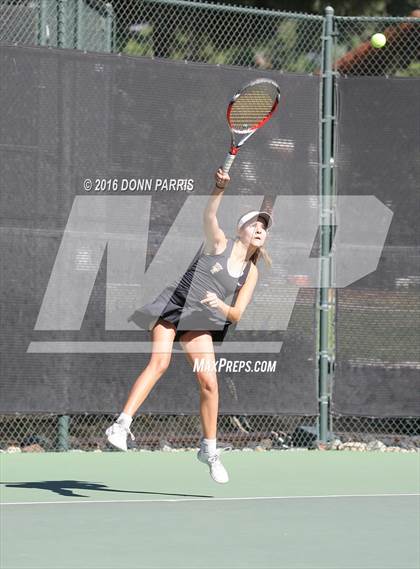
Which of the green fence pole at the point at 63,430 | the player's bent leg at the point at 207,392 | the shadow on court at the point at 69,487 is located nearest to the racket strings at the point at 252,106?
the player's bent leg at the point at 207,392

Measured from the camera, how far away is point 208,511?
20.5ft

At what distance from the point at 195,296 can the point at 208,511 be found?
130cm

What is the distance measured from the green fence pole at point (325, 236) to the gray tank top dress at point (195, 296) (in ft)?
6.99

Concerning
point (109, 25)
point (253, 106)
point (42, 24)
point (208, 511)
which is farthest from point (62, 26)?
point (208, 511)

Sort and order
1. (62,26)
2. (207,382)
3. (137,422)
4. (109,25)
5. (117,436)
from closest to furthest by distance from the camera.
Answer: (117,436) → (207,382) → (62,26) → (109,25) → (137,422)

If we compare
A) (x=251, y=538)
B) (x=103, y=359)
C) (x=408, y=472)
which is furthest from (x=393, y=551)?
(x=103, y=359)

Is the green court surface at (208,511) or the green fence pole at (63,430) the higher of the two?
the green fence pole at (63,430)

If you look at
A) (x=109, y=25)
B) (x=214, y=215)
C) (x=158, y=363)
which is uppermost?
(x=109, y=25)

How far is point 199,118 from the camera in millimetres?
8789

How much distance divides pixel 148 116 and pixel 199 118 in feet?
1.24

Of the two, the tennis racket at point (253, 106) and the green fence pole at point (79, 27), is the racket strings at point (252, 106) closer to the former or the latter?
the tennis racket at point (253, 106)

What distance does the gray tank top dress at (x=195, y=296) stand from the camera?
6906mm

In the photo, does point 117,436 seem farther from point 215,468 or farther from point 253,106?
point 253,106

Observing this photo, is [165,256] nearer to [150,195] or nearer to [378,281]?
[150,195]
